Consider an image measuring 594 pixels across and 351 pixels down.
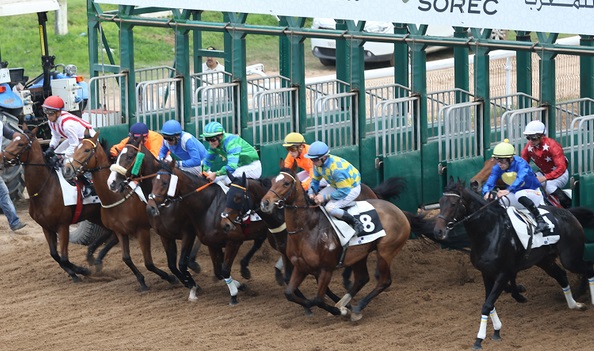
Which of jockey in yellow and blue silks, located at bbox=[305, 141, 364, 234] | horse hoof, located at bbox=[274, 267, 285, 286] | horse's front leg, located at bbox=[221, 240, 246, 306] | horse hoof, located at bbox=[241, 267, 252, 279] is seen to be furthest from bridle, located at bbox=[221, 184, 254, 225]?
horse hoof, located at bbox=[241, 267, 252, 279]

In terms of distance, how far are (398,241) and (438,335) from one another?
1005 millimetres

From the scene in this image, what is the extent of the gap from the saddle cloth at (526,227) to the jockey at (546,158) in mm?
568

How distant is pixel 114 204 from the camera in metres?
11.4

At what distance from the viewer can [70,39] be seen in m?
23.8

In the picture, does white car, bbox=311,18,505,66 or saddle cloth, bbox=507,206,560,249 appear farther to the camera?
white car, bbox=311,18,505,66

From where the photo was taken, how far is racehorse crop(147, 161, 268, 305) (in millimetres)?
10570

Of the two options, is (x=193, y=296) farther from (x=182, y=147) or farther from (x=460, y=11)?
(x=460, y=11)

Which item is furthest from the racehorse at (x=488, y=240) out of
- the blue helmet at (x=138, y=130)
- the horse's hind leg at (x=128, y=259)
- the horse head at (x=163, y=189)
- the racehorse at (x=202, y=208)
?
the horse's hind leg at (x=128, y=259)

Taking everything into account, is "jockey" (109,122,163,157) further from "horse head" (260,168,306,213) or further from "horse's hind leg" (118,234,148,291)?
"horse head" (260,168,306,213)

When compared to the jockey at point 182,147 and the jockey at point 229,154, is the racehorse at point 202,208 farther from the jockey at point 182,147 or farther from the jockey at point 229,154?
the jockey at point 182,147

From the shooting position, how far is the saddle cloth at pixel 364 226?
1009 centimetres

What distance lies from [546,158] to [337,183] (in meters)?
1.91

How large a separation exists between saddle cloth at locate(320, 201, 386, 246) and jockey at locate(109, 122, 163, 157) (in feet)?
7.07

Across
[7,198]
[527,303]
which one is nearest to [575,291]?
[527,303]
